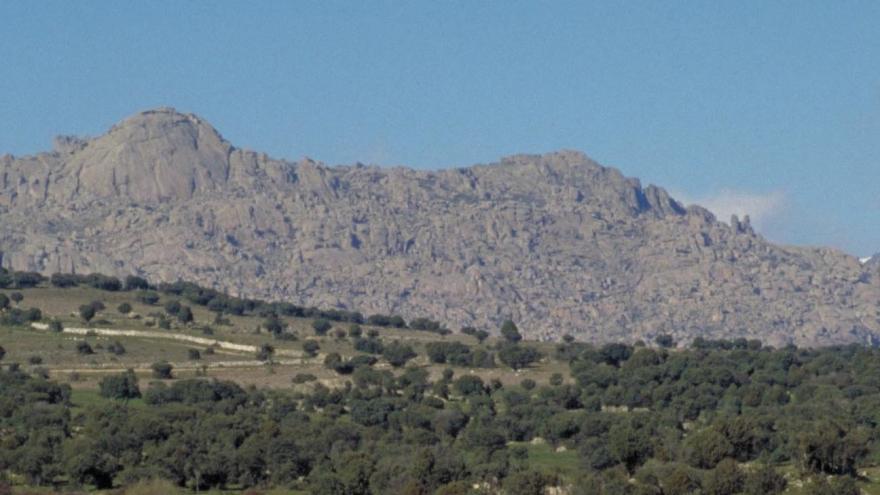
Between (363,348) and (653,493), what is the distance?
87.4 m

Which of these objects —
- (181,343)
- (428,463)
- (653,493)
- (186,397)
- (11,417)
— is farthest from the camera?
(181,343)

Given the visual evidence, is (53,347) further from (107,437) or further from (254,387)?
(107,437)

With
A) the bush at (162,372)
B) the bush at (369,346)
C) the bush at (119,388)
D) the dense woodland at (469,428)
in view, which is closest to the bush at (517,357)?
the dense woodland at (469,428)

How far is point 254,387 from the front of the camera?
152 meters

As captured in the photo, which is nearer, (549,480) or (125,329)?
(549,480)

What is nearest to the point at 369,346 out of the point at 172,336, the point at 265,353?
the point at 265,353

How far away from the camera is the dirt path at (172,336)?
592ft

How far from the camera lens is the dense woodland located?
10649cm

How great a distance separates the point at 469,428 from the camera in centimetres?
13238

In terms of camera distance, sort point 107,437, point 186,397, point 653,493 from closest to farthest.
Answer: point 653,493, point 107,437, point 186,397

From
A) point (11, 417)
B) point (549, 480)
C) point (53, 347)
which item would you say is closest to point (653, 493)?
point (549, 480)

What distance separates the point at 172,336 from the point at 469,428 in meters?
57.8

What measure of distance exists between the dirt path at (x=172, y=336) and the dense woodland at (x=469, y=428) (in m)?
10.9

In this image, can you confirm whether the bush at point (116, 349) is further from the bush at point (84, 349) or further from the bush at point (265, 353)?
the bush at point (265, 353)
